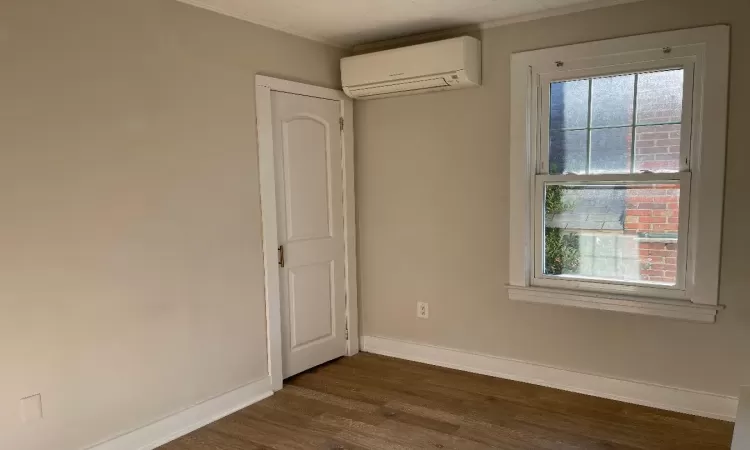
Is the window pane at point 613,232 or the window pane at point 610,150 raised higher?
the window pane at point 610,150

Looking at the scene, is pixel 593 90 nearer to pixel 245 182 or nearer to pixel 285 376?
pixel 245 182

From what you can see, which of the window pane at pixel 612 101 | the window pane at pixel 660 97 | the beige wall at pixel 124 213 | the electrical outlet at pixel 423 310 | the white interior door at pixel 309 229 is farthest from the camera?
the electrical outlet at pixel 423 310

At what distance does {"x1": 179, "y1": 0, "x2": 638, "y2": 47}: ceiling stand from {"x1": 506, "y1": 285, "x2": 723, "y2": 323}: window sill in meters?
1.67

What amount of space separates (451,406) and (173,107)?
2296mm

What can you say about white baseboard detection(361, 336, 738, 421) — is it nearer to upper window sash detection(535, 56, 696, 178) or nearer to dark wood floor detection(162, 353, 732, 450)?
dark wood floor detection(162, 353, 732, 450)

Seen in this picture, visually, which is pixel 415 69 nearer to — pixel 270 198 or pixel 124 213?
pixel 270 198

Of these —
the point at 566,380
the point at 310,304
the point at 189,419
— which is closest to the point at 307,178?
the point at 310,304

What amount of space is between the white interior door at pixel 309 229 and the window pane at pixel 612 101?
1.73 metres

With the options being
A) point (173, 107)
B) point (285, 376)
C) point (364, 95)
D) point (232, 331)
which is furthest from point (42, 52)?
point (285, 376)

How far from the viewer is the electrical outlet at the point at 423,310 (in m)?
3.83

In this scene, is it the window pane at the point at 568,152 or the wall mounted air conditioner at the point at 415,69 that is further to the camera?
the wall mounted air conditioner at the point at 415,69

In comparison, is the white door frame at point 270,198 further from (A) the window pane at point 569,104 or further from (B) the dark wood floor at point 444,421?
(A) the window pane at point 569,104

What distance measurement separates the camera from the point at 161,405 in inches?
110

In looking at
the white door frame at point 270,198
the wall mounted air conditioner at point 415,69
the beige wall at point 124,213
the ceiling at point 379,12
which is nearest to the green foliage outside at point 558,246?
the wall mounted air conditioner at point 415,69
